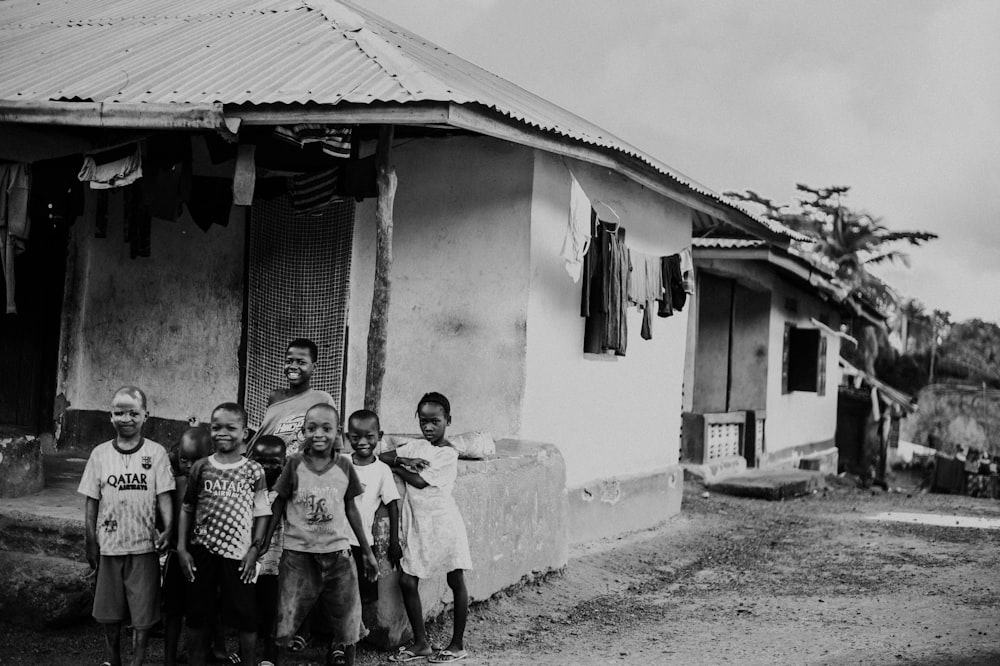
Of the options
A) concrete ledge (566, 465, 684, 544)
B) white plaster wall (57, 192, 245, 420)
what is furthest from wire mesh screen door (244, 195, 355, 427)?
concrete ledge (566, 465, 684, 544)

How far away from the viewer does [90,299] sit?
9.55 metres

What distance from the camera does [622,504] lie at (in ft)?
33.1

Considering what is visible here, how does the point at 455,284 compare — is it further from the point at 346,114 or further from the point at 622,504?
the point at 622,504

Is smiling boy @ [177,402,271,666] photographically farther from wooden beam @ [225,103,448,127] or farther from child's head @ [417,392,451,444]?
wooden beam @ [225,103,448,127]

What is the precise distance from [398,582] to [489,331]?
2.87 m

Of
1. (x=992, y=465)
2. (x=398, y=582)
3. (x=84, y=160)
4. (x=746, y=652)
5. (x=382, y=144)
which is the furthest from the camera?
(x=992, y=465)

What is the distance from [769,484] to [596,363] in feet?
17.8

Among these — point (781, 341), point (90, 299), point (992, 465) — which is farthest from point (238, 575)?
point (992, 465)

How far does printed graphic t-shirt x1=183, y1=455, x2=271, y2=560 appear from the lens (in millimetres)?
4992

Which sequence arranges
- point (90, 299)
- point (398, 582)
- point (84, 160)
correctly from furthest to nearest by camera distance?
point (90, 299), point (84, 160), point (398, 582)

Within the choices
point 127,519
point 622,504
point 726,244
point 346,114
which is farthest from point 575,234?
point 726,244

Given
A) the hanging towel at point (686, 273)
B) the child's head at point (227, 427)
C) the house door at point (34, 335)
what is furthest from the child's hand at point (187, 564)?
the hanging towel at point (686, 273)

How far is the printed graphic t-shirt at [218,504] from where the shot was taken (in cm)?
499

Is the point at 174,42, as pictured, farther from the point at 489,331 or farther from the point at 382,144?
the point at 489,331
